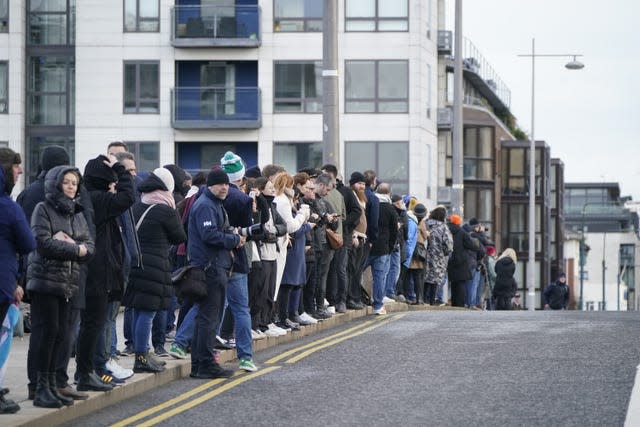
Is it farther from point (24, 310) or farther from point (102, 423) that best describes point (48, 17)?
point (102, 423)

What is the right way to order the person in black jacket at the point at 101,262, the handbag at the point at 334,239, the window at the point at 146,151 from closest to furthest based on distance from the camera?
the person in black jacket at the point at 101,262 → the handbag at the point at 334,239 → the window at the point at 146,151

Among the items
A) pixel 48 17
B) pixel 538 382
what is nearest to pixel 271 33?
pixel 48 17

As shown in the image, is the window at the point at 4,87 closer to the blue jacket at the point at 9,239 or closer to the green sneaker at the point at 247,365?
the green sneaker at the point at 247,365

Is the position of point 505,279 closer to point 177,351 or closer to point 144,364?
point 177,351

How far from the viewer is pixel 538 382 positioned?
12703mm

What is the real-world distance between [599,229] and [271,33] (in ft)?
350

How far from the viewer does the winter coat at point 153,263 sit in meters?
13.0

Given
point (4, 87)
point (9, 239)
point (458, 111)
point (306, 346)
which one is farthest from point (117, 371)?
point (4, 87)

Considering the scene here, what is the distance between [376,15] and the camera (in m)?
54.6

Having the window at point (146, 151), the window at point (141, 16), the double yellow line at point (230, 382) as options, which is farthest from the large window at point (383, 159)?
the double yellow line at point (230, 382)

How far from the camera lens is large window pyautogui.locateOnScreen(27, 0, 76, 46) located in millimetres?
54500

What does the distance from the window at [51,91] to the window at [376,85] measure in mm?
10439

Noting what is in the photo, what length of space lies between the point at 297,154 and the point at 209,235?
136ft

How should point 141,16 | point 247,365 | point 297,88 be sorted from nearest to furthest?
point 247,365, point 141,16, point 297,88
